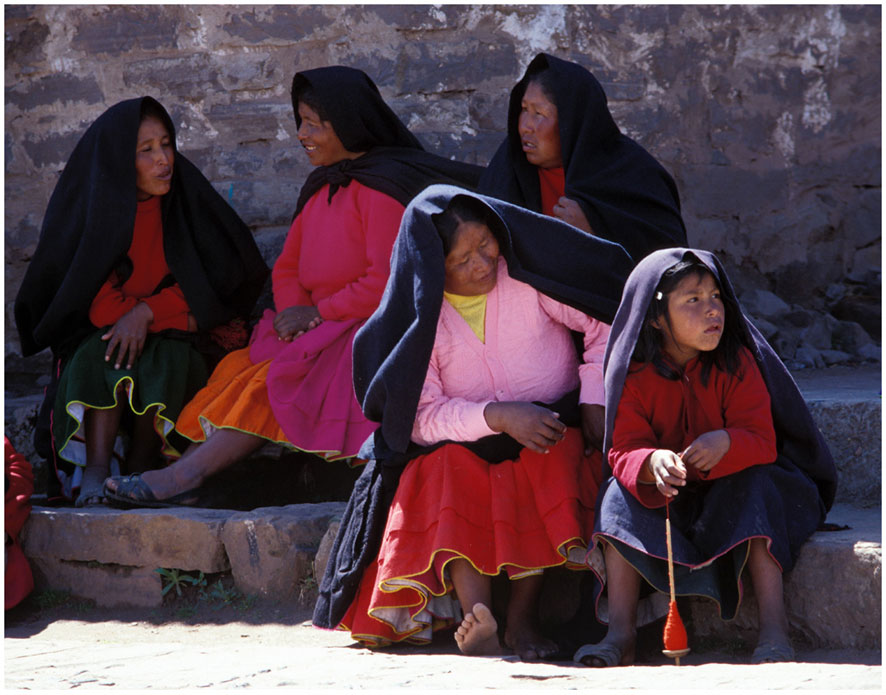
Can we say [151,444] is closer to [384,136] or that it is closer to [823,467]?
[384,136]

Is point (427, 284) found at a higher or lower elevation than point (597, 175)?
lower

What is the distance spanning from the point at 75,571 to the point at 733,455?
101 inches

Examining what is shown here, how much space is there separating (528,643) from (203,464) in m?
1.67

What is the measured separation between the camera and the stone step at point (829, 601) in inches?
118

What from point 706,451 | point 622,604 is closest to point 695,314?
point 706,451

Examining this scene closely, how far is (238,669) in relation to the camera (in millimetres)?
3016

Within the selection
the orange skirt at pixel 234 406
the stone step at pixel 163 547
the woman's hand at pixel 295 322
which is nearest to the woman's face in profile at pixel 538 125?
the woman's hand at pixel 295 322

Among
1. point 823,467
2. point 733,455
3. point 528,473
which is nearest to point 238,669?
point 528,473

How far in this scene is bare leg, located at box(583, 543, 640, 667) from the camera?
9.68 ft

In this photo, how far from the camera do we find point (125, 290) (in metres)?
4.69

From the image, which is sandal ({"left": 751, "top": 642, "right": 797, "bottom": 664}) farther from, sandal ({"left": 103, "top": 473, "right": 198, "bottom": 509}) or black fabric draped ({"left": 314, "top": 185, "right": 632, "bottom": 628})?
sandal ({"left": 103, "top": 473, "right": 198, "bottom": 509})

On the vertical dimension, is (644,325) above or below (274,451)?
above

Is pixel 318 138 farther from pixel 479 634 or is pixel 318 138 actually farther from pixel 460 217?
pixel 479 634

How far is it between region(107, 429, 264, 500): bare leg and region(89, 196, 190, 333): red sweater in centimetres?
59
